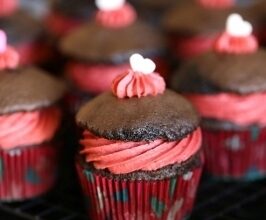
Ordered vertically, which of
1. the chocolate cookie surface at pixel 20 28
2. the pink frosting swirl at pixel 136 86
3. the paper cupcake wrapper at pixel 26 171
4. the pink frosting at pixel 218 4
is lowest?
the paper cupcake wrapper at pixel 26 171

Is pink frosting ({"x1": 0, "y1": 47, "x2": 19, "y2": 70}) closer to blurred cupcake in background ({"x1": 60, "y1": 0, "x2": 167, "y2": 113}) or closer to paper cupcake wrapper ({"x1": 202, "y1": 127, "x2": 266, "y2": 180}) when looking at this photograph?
blurred cupcake in background ({"x1": 60, "y1": 0, "x2": 167, "y2": 113})

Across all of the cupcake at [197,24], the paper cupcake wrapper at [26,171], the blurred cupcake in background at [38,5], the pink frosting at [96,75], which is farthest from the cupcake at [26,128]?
the blurred cupcake in background at [38,5]

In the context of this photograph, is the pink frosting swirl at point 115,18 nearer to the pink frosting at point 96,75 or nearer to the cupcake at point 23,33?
the pink frosting at point 96,75

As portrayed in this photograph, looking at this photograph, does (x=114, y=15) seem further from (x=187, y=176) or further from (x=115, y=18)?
(x=187, y=176)

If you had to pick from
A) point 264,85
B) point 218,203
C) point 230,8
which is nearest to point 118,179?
point 218,203

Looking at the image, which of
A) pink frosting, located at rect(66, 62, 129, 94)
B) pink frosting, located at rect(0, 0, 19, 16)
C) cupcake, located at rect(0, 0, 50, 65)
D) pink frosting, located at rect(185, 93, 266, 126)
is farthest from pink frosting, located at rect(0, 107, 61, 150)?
pink frosting, located at rect(0, 0, 19, 16)

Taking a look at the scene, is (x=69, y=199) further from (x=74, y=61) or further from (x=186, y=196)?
(x=74, y=61)
